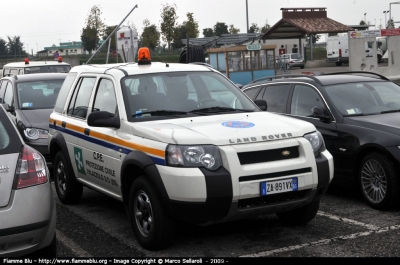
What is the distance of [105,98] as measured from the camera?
22.7 feet

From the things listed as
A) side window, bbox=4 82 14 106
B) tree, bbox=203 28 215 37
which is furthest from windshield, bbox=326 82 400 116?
tree, bbox=203 28 215 37

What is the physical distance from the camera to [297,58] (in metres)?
56.3

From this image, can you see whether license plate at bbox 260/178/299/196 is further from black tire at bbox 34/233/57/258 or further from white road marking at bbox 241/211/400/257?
black tire at bbox 34/233/57/258

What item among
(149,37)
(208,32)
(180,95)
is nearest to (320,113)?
(180,95)

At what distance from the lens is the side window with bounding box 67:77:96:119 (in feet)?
24.1

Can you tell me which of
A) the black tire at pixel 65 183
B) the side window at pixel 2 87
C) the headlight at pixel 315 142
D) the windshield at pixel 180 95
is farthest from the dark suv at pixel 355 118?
the side window at pixel 2 87

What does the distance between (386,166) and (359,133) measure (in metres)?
0.62

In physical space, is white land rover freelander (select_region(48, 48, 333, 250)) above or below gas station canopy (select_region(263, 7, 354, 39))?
below

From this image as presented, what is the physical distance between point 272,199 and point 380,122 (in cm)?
239

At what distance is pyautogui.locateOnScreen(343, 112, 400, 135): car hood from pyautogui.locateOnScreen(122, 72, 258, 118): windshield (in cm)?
143

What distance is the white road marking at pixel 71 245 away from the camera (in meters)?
5.75

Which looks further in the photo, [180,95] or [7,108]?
[7,108]

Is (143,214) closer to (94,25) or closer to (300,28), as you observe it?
(300,28)

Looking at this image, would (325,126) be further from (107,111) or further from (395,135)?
(107,111)
